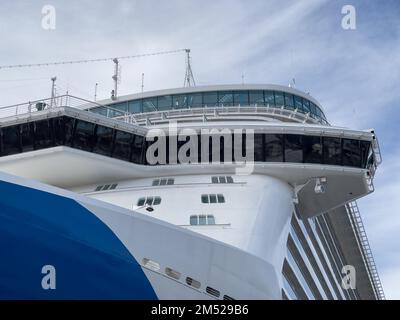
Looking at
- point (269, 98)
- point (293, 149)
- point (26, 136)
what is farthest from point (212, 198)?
point (269, 98)

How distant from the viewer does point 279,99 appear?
25.6 metres

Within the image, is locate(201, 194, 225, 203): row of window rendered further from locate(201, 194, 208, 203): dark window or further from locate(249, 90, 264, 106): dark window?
locate(249, 90, 264, 106): dark window

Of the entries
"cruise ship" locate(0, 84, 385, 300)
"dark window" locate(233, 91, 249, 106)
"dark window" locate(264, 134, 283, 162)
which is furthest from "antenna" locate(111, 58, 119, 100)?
"dark window" locate(264, 134, 283, 162)

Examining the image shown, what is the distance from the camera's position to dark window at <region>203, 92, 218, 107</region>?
24875mm

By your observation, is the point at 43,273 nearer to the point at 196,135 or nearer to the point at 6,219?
the point at 6,219

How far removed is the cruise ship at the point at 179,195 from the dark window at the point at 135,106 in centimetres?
5

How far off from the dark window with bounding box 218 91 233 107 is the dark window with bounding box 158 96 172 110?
2.00 m

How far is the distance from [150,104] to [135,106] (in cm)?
91

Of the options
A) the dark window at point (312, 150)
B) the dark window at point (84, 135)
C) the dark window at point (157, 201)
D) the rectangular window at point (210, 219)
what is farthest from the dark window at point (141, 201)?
the dark window at point (312, 150)

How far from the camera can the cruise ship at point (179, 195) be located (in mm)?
9602

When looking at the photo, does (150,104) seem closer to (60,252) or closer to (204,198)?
(204,198)

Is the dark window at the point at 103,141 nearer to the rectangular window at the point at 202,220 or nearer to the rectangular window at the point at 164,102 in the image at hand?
the rectangular window at the point at 202,220

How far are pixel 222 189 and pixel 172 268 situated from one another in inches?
251
